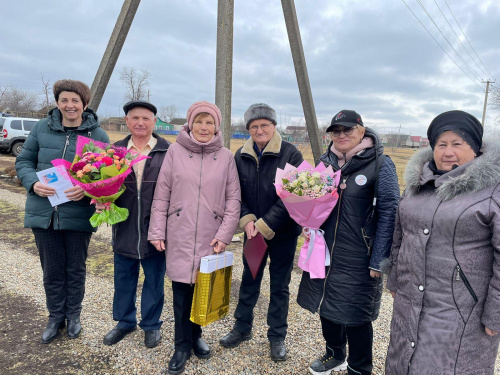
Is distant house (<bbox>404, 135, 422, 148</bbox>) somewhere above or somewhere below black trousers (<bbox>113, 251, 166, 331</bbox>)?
above

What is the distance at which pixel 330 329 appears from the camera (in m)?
2.65

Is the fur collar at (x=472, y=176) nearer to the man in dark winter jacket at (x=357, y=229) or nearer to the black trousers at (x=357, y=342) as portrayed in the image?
the man in dark winter jacket at (x=357, y=229)

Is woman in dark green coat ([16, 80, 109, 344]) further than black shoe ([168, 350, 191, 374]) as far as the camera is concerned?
Yes

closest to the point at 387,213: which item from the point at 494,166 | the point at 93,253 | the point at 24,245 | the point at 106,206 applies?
the point at 494,166

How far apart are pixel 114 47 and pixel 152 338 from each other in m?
4.30

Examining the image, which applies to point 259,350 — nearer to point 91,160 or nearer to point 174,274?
point 174,274

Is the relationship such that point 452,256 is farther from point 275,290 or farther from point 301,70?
point 301,70

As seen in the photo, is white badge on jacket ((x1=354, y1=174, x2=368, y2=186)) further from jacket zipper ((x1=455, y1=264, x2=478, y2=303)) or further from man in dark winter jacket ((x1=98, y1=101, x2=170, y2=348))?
man in dark winter jacket ((x1=98, y1=101, x2=170, y2=348))

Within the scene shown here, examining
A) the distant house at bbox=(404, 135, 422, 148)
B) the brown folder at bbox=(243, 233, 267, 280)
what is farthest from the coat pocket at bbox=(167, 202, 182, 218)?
the distant house at bbox=(404, 135, 422, 148)

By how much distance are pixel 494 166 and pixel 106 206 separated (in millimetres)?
2556

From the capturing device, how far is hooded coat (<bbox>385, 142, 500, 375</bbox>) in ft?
5.52

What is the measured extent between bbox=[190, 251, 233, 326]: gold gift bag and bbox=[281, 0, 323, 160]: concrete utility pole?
3.25m

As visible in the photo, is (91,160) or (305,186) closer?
(305,186)

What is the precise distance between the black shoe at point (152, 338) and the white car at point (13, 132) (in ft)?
54.4
